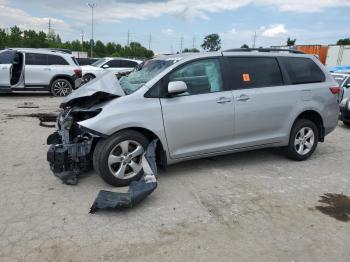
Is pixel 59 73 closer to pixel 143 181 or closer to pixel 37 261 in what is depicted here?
pixel 143 181

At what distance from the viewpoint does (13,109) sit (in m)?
10.6

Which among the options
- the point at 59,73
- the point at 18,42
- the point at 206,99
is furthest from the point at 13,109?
the point at 18,42

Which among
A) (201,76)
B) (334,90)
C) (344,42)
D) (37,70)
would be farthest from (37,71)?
(344,42)

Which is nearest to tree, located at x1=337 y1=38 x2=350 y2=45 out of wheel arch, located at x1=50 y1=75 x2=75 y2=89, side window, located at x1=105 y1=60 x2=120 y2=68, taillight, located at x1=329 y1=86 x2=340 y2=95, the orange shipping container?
the orange shipping container

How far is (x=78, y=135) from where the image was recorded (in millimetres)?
4906

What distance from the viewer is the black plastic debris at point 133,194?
13.2 ft

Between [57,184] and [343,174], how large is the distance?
4209 millimetres

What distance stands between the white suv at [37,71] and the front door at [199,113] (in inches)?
307

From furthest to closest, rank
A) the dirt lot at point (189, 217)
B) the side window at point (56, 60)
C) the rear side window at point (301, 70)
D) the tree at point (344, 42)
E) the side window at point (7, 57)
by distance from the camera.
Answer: the tree at point (344, 42), the side window at point (56, 60), the side window at point (7, 57), the rear side window at point (301, 70), the dirt lot at point (189, 217)

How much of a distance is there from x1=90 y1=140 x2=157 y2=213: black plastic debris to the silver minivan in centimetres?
26

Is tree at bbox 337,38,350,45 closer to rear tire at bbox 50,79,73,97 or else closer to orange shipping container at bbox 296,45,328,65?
orange shipping container at bbox 296,45,328,65

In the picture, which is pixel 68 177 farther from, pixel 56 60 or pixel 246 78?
pixel 56 60

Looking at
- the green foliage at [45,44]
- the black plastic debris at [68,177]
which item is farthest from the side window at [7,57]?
the green foliage at [45,44]

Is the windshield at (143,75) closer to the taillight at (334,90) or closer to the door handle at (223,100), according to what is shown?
the door handle at (223,100)
